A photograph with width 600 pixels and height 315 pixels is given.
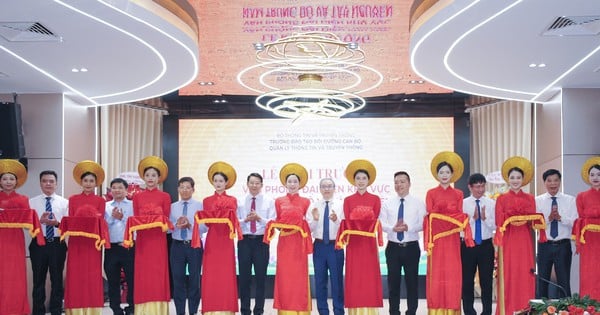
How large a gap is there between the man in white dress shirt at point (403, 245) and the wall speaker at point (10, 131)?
4342 mm

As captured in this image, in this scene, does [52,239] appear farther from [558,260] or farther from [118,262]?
[558,260]

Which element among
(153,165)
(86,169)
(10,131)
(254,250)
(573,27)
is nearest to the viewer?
(573,27)

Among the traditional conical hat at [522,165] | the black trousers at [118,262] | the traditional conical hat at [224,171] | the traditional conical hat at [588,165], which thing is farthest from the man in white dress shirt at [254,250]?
the traditional conical hat at [588,165]

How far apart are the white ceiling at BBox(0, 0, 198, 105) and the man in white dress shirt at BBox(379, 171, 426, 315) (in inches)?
101

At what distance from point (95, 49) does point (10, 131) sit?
6.90 feet

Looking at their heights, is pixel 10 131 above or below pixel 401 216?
above

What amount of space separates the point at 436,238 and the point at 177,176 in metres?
5.97

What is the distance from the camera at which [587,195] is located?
805 cm

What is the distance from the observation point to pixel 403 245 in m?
7.98

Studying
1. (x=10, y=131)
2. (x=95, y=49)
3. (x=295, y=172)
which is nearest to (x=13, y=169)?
(x=10, y=131)

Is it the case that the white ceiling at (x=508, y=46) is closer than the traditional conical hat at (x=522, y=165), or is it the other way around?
the white ceiling at (x=508, y=46)

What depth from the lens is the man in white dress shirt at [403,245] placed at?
26.1 feet

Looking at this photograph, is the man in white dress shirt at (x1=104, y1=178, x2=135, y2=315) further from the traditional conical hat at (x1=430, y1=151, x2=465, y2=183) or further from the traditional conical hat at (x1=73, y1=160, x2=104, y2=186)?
the traditional conical hat at (x1=430, y1=151, x2=465, y2=183)

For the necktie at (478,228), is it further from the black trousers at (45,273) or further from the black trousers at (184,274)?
the black trousers at (45,273)
